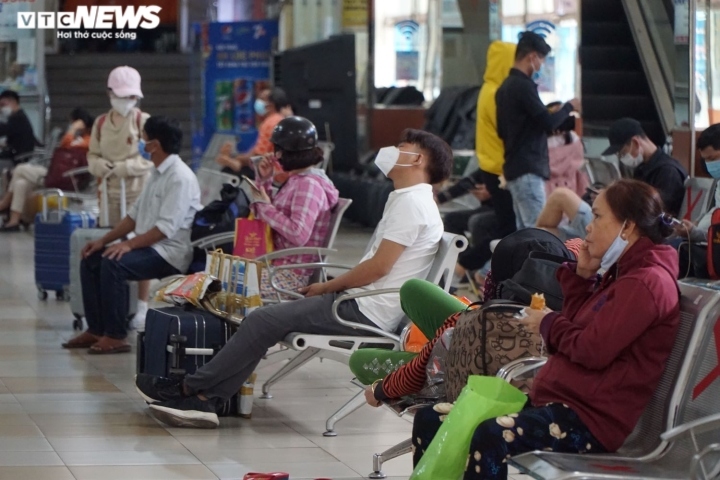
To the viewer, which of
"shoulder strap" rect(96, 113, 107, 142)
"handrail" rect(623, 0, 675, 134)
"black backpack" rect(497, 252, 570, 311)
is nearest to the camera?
"black backpack" rect(497, 252, 570, 311)

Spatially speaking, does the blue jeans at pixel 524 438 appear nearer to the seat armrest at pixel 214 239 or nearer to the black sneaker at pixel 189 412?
the black sneaker at pixel 189 412

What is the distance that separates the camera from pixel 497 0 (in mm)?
14188

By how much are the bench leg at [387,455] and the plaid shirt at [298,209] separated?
5.59 ft

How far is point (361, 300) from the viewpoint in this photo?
5.32m

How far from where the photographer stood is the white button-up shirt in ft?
23.2

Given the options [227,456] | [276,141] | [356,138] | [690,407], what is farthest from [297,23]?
[690,407]

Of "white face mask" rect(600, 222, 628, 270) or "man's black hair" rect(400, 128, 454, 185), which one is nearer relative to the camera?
"white face mask" rect(600, 222, 628, 270)

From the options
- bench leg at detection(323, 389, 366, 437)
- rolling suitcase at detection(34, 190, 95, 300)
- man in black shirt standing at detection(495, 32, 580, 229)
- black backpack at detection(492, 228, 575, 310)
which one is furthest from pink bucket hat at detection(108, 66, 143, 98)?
black backpack at detection(492, 228, 575, 310)

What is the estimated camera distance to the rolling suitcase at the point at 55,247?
931 cm

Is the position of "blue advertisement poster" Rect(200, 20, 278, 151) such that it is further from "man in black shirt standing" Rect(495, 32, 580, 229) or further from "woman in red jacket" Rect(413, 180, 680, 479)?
"woman in red jacket" Rect(413, 180, 680, 479)

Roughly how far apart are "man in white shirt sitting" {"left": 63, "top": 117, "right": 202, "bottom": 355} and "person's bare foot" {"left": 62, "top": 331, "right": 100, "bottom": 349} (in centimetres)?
20

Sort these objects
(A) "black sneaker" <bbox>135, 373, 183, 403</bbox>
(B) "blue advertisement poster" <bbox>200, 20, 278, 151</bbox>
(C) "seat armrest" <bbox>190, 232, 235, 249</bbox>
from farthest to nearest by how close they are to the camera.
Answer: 1. (B) "blue advertisement poster" <bbox>200, 20, 278, 151</bbox>
2. (C) "seat armrest" <bbox>190, 232, 235, 249</bbox>
3. (A) "black sneaker" <bbox>135, 373, 183, 403</bbox>

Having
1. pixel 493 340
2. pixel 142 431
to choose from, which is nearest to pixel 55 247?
pixel 142 431

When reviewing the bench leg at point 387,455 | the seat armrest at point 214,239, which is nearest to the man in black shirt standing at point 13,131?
the seat armrest at point 214,239
